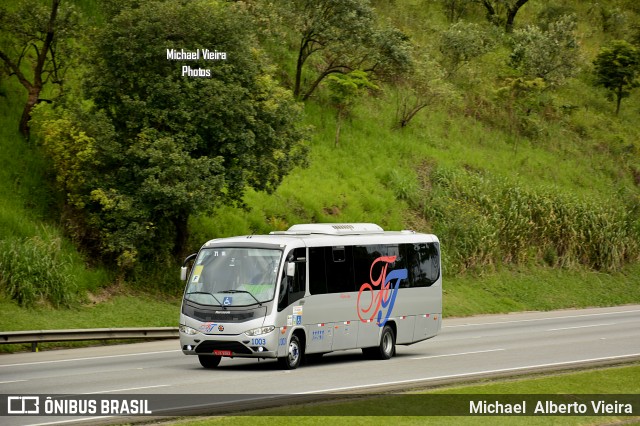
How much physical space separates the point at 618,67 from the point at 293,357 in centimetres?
5135

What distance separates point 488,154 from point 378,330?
1332 inches

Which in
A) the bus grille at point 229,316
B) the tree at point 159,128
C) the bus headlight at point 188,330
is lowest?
the bus headlight at point 188,330

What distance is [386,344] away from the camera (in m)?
23.4

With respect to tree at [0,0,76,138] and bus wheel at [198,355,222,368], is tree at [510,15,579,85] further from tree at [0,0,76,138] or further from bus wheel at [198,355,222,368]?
bus wheel at [198,355,222,368]

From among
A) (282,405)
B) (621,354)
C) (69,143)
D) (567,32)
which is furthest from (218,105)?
(567,32)

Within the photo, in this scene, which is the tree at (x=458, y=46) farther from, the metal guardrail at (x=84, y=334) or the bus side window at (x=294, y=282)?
the bus side window at (x=294, y=282)

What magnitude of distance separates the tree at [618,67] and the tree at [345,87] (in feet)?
76.6

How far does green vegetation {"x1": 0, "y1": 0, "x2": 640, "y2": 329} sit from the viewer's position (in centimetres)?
3131

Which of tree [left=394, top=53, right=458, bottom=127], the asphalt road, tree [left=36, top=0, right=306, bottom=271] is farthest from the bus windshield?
tree [left=394, top=53, right=458, bottom=127]

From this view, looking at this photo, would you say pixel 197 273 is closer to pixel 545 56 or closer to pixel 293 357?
pixel 293 357

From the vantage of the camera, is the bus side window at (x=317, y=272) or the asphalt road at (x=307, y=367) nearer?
the asphalt road at (x=307, y=367)

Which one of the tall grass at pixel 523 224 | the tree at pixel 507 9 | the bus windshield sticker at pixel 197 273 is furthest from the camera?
the tree at pixel 507 9

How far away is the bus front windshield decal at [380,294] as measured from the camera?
22589mm

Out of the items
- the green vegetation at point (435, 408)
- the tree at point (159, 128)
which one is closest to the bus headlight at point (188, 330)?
the green vegetation at point (435, 408)
